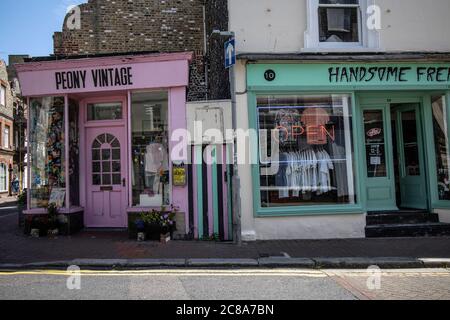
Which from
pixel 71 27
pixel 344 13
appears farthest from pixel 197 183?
pixel 71 27

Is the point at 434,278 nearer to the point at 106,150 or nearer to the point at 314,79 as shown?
the point at 314,79

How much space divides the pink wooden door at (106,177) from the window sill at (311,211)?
3.72 metres

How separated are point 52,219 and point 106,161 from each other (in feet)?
6.32

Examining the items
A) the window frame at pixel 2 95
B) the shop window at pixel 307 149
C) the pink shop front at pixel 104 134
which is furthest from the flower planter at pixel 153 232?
the window frame at pixel 2 95

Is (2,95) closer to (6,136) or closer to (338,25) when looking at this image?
(6,136)

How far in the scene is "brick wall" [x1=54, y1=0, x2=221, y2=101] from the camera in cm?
1423

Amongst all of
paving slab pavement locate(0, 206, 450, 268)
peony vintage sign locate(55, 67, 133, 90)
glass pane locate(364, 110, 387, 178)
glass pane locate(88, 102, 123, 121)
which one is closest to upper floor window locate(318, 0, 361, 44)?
glass pane locate(364, 110, 387, 178)

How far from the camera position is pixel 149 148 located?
9.77 m

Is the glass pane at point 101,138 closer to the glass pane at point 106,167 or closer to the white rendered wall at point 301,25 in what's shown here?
the glass pane at point 106,167

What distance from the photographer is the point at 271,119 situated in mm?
9344

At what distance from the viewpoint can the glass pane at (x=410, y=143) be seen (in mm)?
10125

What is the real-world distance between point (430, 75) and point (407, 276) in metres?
5.47

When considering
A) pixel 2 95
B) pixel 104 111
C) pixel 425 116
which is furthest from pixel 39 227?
pixel 2 95

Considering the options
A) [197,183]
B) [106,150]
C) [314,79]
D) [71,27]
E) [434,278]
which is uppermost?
[71,27]
